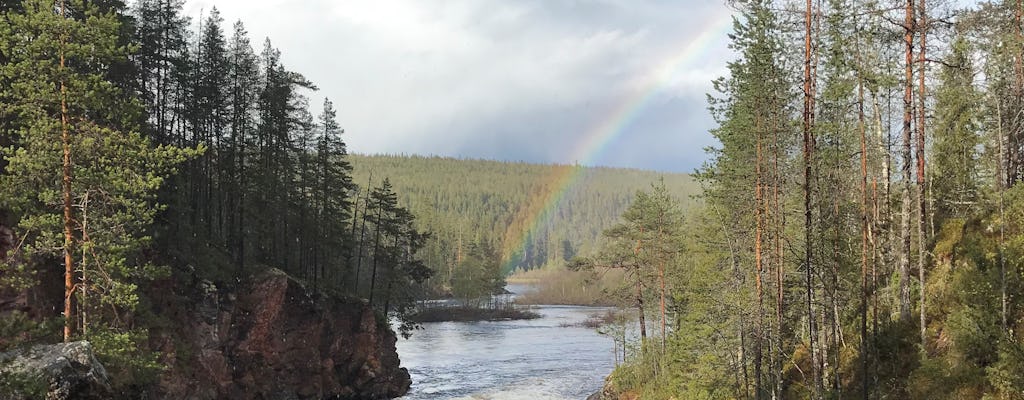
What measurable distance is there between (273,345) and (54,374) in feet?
76.2

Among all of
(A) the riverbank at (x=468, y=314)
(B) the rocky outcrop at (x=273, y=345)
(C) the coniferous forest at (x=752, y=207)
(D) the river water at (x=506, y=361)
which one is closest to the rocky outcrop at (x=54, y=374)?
(C) the coniferous forest at (x=752, y=207)

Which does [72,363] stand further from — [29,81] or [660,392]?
[660,392]

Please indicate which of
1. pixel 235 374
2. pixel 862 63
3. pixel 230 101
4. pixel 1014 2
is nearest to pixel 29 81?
pixel 862 63

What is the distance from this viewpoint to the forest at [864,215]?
46.8 ft

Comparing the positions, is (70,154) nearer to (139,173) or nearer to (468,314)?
(139,173)

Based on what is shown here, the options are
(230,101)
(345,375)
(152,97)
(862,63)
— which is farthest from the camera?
(345,375)

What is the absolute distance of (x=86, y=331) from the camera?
1355cm

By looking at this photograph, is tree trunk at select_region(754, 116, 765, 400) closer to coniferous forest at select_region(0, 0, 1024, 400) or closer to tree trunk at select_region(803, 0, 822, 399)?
coniferous forest at select_region(0, 0, 1024, 400)

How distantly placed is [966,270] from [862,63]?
6.30 meters

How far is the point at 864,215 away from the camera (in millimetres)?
15859

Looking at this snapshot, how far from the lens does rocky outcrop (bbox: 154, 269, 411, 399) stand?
90.7ft

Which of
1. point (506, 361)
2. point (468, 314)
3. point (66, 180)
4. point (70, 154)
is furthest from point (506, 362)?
point (468, 314)

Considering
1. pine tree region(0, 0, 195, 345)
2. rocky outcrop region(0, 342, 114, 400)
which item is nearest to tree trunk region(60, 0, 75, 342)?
pine tree region(0, 0, 195, 345)

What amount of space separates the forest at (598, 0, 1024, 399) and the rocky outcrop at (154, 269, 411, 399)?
68.9 feet
